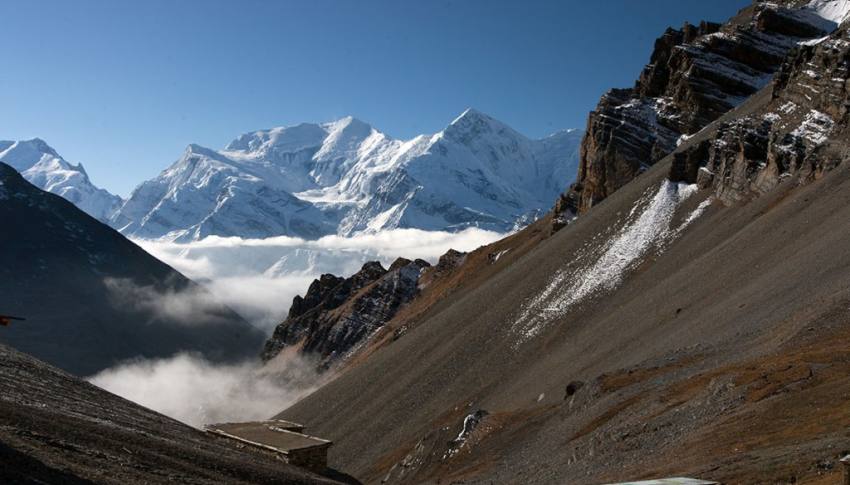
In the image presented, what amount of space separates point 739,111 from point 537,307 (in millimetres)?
45810

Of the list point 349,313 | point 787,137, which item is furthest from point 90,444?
point 349,313

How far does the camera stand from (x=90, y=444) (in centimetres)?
1970

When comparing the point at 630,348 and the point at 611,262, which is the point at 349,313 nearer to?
the point at 611,262

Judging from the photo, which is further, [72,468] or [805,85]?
[805,85]

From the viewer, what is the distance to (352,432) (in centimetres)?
6894

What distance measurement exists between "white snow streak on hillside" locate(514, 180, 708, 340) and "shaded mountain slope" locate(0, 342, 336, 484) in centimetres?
4590

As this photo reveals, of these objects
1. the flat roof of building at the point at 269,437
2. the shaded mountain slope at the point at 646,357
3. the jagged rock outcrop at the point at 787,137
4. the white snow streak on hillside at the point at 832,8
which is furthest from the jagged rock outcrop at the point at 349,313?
the flat roof of building at the point at 269,437

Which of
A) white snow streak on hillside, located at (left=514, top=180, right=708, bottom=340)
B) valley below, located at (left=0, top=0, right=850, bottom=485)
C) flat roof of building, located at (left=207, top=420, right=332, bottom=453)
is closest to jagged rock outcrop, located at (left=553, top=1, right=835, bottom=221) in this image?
valley below, located at (left=0, top=0, right=850, bottom=485)

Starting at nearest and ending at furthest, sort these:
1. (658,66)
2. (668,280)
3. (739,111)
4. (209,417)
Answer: (668,280) < (739,111) < (658,66) < (209,417)

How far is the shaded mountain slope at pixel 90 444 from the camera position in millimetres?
16688

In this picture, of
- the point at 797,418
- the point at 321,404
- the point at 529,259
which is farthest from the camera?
the point at 529,259

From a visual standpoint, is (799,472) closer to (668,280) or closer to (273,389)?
(668,280)

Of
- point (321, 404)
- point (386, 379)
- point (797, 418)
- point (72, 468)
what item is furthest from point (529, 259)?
point (72, 468)

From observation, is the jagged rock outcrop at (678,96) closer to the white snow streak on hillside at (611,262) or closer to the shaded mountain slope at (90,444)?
the white snow streak on hillside at (611,262)
